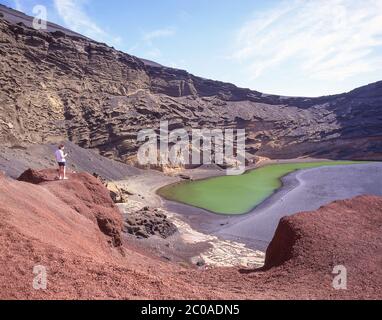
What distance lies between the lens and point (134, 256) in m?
17.5

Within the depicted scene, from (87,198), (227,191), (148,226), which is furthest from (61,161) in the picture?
(227,191)

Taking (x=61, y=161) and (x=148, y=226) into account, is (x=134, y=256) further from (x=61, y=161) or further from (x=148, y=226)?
(x=148, y=226)

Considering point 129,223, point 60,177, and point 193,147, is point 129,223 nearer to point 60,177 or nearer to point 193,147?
point 60,177

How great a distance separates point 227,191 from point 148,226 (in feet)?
67.0

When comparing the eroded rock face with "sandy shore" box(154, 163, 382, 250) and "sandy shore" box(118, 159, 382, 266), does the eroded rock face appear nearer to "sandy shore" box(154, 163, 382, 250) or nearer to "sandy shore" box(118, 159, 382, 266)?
"sandy shore" box(118, 159, 382, 266)

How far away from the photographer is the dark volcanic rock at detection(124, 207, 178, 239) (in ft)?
84.9

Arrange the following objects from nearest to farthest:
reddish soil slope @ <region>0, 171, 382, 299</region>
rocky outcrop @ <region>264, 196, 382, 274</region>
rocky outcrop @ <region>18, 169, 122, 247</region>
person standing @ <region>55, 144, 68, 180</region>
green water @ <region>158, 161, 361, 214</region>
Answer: reddish soil slope @ <region>0, 171, 382, 299</region> < rocky outcrop @ <region>264, 196, 382, 274</region> < rocky outcrop @ <region>18, 169, 122, 247</region> < person standing @ <region>55, 144, 68, 180</region> < green water @ <region>158, 161, 361, 214</region>

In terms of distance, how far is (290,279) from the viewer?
1030cm

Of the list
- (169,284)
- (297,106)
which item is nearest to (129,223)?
(169,284)

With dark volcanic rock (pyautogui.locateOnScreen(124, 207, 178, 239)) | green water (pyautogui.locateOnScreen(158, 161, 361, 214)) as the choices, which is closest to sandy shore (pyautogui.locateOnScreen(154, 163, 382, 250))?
green water (pyautogui.locateOnScreen(158, 161, 361, 214))

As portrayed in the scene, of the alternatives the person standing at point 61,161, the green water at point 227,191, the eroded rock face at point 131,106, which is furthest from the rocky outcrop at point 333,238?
the eroded rock face at point 131,106

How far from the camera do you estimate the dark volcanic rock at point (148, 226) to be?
25.9 metres

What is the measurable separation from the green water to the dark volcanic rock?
27.3 ft

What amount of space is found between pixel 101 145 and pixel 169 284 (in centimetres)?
5508
